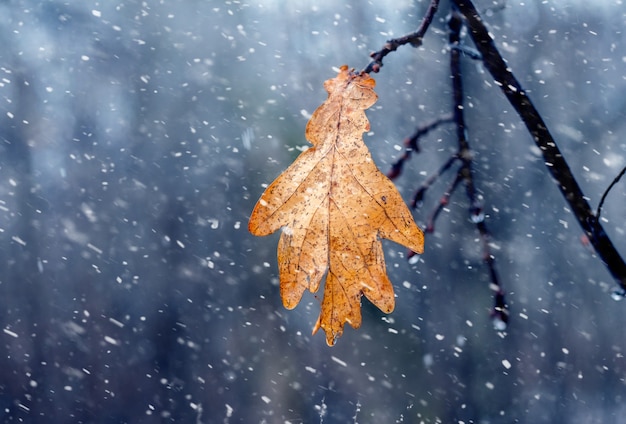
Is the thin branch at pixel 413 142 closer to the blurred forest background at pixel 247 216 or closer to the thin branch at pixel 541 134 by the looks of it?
the thin branch at pixel 541 134

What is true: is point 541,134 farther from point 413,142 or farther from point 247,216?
point 247,216

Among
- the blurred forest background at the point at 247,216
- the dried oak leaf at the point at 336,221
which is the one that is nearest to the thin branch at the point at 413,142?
the dried oak leaf at the point at 336,221

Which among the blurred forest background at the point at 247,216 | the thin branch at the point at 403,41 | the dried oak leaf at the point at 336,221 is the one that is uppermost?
the thin branch at the point at 403,41

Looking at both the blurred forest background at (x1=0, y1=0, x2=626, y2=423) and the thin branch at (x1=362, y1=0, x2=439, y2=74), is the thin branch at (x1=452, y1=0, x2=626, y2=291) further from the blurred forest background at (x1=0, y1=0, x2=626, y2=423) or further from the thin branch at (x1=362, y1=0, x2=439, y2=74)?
the blurred forest background at (x1=0, y1=0, x2=626, y2=423)

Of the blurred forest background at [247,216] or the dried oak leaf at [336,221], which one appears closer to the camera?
the dried oak leaf at [336,221]

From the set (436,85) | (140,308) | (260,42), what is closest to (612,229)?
(436,85)

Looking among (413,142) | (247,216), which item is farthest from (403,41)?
(247,216)
